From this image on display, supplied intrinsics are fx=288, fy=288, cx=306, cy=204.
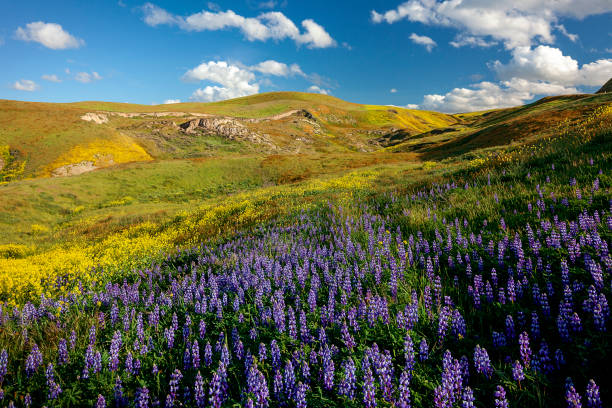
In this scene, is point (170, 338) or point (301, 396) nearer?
point (301, 396)

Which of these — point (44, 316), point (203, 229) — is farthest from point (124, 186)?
point (44, 316)

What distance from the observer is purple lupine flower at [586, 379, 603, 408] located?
1.80m

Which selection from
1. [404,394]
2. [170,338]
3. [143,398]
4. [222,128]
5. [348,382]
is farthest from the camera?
[222,128]

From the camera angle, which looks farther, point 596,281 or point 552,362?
point 596,281

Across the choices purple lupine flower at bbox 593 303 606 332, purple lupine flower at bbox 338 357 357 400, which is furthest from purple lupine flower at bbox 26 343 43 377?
purple lupine flower at bbox 593 303 606 332

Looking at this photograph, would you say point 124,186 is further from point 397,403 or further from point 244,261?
point 397,403

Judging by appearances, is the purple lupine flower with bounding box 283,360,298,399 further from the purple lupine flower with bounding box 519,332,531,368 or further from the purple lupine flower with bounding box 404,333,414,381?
the purple lupine flower with bounding box 519,332,531,368

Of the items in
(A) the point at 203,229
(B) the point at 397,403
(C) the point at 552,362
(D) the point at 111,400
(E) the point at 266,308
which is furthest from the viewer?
(A) the point at 203,229

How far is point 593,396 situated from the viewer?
6.09ft

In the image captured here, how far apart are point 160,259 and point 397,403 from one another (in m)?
7.77

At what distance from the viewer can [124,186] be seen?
135 feet

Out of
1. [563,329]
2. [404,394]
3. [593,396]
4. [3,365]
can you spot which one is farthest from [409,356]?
[3,365]

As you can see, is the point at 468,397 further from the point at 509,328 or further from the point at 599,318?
the point at 599,318

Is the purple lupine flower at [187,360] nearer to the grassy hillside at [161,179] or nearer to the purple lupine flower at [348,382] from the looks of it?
the purple lupine flower at [348,382]
